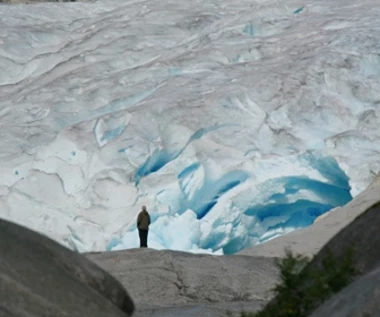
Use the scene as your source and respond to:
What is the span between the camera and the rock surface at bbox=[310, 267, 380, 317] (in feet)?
14.0

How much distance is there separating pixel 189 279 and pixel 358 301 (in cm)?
840

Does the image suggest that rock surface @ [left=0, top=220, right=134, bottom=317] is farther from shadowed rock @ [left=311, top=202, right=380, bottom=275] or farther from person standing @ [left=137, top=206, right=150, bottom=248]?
person standing @ [left=137, top=206, right=150, bottom=248]

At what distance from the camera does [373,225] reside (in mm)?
5922

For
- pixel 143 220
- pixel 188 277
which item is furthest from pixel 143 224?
pixel 188 277

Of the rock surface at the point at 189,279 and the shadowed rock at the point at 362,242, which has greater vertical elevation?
the shadowed rock at the point at 362,242

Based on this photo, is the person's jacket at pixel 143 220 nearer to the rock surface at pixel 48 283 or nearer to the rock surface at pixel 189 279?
the rock surface at pixel 189 279

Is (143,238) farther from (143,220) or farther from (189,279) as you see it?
(189,279)

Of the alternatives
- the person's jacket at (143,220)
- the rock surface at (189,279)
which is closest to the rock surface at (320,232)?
the rock surface at (189,279)

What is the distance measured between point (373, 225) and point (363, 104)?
14.1 m

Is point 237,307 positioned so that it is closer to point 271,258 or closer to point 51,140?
point 271,258

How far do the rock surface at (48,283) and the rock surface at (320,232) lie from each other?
8.42 m

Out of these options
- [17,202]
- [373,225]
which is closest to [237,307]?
[373,225]

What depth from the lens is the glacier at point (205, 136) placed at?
59.0ft

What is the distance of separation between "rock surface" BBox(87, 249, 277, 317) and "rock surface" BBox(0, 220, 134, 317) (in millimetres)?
5448
